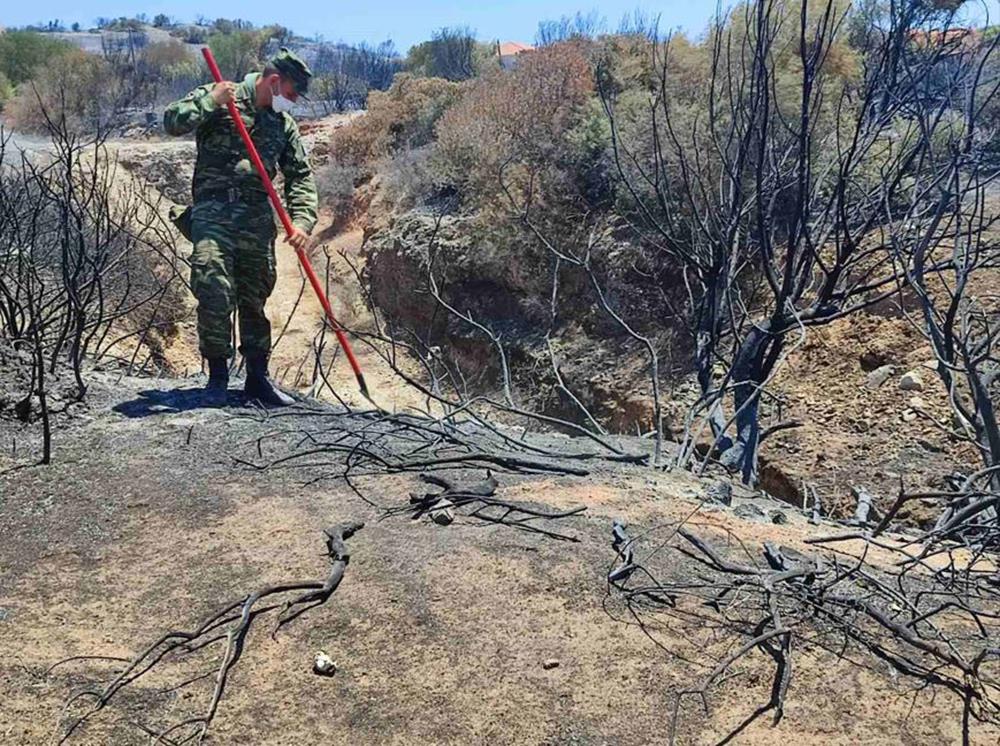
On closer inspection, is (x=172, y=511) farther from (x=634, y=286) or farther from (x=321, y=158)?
(x=321, y=158)

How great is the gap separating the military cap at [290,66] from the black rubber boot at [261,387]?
140 cm

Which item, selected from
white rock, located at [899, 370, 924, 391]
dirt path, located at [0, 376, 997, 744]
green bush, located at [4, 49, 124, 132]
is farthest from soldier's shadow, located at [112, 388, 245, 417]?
green bush, located at [4, 49, 124, 132]

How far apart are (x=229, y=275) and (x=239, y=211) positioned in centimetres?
32

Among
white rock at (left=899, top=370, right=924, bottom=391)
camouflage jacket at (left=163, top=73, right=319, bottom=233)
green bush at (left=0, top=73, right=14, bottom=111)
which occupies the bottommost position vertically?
white rock at (left=899, top=370, right=924, bottom=391)

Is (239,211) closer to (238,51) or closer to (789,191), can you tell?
(789,191)

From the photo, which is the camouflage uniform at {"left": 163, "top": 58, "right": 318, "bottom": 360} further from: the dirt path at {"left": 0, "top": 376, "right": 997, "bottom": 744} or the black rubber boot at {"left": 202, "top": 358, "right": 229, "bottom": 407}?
the dirt path at {"left": 0, "top": 376, "right": 997, "bottom": 744}

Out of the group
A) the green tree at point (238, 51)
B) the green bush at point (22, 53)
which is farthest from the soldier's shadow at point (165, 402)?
the green bush at point (22, 53)

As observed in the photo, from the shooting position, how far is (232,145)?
15.9ft

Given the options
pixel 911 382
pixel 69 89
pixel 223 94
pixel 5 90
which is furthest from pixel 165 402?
pixel 5 90

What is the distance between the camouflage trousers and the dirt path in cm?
117

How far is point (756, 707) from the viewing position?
2236mm

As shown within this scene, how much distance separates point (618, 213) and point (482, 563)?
8.72 metres

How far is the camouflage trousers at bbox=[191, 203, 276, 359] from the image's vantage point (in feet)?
15.5

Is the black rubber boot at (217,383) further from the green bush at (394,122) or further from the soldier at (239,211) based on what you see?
the green bush at (394,122)
